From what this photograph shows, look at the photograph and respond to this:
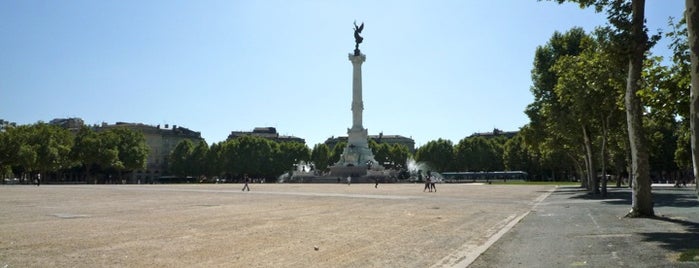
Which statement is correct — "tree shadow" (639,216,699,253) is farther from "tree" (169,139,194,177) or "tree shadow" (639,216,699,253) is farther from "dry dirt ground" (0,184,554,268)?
"tree" (169,139,194,177)

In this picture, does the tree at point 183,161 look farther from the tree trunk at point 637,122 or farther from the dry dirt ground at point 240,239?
the tree trunk at point 637,122

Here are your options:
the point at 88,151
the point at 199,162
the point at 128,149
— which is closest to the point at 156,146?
the point at 199,162

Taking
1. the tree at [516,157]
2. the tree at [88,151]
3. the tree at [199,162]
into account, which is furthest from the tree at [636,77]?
the tree at [199,162]

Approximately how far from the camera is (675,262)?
9.94 meters

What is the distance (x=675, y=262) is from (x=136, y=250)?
10249 mm

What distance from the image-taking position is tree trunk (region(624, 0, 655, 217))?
20.3 metres

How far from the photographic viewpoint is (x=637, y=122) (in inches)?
829

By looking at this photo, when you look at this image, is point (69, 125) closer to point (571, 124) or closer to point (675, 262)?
point (571, 124)

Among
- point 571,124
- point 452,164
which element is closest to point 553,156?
point 452,164

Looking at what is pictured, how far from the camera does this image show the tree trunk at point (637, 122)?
66.7ft

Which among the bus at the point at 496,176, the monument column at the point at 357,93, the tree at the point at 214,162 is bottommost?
the bus at the point at 496,176

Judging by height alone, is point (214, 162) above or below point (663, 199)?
above

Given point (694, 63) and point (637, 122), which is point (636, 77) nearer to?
point (637, 122)

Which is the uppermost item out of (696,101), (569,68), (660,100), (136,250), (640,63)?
(569,68)
